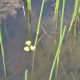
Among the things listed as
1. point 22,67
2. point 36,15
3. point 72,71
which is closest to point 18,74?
point 22,67

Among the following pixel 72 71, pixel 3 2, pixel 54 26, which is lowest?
pixel 72 71

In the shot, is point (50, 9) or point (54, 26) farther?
point (50, 9)

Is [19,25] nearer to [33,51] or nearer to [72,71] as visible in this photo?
[33,51]

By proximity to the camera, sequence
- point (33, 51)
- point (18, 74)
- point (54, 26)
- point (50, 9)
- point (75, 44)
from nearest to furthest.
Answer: point (18, 74) < point (33, 51) < point (75, 44) < point (54, 26) < point (50, 9)

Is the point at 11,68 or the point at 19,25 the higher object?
the point at 19,25

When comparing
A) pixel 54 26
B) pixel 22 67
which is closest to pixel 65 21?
pixel 54 26

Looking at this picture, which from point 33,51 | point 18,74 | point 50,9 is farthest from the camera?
point 50,9
